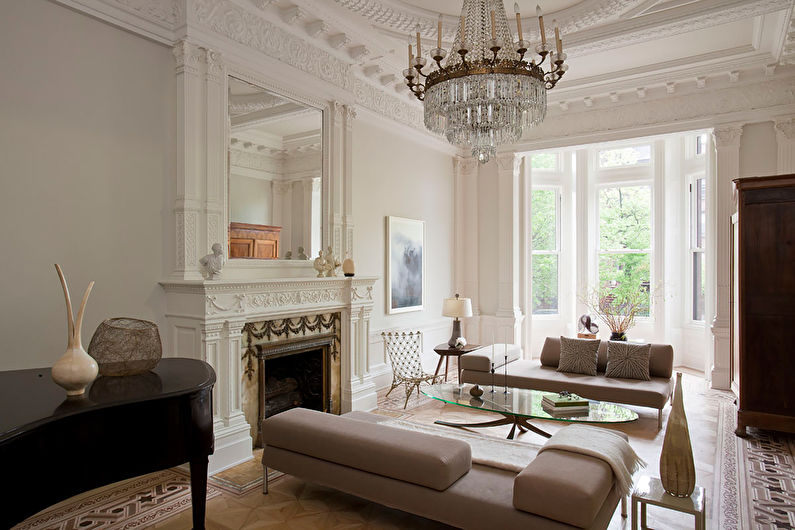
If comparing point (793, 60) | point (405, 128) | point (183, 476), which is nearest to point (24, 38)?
point (183, 476)

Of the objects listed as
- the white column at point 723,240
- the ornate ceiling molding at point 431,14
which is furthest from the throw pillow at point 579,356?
the ornate ceiling molding at point 431,14

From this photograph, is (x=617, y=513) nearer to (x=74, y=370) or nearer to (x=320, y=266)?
(x=74, y=370)

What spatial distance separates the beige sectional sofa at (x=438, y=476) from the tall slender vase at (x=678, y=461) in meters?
0.29

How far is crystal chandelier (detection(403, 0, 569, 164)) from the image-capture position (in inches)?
146

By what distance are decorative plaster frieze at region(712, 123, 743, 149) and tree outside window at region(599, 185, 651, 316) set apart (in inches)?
82.2

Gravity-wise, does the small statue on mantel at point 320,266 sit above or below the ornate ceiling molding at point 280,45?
below

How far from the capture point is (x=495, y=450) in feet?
11.1

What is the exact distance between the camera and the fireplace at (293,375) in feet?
15.4

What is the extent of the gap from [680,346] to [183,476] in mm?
8049

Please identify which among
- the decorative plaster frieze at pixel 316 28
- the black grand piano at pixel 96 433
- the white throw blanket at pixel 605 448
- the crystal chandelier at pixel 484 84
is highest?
the decorative plaster frieze at pixel 316 28

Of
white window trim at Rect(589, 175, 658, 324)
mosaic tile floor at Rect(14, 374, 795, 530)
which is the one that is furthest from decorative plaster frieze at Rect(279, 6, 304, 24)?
white window trim at Rect(589, 175, 658, 324)

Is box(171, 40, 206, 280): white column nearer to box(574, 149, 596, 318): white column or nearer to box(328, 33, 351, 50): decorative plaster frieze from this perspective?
box(328, 33, 351, 50): decorative plaster frieze

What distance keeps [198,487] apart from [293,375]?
2571 millimetres

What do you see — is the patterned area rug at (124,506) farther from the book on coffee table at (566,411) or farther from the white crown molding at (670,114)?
the white crown molding at (670,114)
